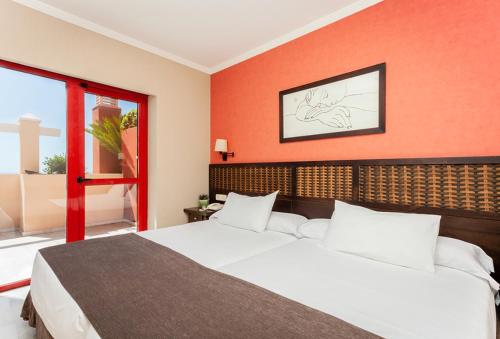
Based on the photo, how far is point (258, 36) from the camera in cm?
299

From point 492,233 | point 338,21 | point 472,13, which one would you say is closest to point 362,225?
point 492,233

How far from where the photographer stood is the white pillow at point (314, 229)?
2142 mm

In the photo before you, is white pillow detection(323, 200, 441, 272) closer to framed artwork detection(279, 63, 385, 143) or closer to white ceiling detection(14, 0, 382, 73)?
framed artwork detection(279, 63, 385, 143)

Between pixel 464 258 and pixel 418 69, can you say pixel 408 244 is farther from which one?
pixel 418 69

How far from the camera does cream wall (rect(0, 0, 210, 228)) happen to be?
238cm

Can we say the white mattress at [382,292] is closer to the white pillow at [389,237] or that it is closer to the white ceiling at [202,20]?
the white pillow at [389,237]

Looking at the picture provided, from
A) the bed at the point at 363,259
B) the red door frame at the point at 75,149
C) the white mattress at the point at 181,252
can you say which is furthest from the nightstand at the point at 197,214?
the red door frame at the point at 75,149

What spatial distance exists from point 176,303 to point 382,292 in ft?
3.28

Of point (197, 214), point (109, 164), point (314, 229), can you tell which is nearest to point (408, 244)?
point (314, 229)

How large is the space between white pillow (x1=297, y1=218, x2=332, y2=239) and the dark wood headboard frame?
326mm

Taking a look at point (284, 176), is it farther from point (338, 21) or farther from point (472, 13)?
point (472, 13)

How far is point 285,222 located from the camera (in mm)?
2438

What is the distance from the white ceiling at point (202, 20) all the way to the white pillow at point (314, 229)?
202cm

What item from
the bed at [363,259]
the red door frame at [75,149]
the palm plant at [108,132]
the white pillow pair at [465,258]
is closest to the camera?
the bed at [363,259]
